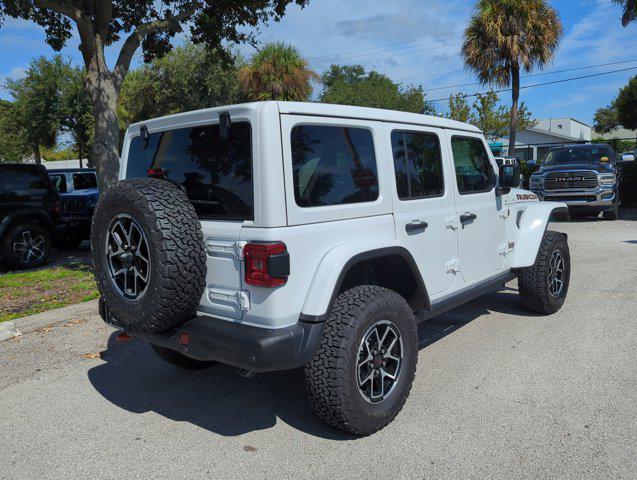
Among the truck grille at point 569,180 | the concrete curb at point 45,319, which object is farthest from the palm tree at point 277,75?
the concrete curb at point 45,319

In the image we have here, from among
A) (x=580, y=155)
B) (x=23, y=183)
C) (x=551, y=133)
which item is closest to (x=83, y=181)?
(x=23, y=183)

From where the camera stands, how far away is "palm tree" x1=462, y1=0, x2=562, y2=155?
17.2m

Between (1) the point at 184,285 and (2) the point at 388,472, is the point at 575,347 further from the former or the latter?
(1) the point at 184,285

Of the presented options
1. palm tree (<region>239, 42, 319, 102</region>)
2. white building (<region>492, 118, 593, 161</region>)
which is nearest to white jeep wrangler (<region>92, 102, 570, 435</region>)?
palm tree (<region>239, 42, 319, 102</region>)

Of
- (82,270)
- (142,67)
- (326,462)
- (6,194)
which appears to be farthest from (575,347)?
(142,67)

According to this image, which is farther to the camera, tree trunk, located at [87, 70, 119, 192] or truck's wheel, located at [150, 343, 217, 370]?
tree trunk, located at [87, 70, 119, 192]

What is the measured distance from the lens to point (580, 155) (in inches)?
556

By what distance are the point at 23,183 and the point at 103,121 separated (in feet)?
9.24

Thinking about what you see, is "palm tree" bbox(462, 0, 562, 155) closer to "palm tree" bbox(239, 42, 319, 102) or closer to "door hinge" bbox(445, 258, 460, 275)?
"palm tree" bbox(239, 42, 319, 102)

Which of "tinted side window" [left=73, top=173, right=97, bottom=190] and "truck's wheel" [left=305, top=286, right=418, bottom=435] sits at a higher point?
"tinted side window" [left=73, top=173, right=97, bottom=190]

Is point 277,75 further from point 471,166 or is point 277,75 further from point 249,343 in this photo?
point 249,343

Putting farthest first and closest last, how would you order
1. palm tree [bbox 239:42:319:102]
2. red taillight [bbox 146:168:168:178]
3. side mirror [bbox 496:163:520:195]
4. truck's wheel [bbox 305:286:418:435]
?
1. palm tree [bbox 239:42:319:102]
2. side mirror [bbox 496:163:520:195]
3. red taillight [bbox 146:168:168:178]
4. truck's wheel [bbox 305:286:418:435]

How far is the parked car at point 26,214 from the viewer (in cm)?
916

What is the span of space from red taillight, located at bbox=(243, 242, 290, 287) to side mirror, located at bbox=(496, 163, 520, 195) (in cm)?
273
